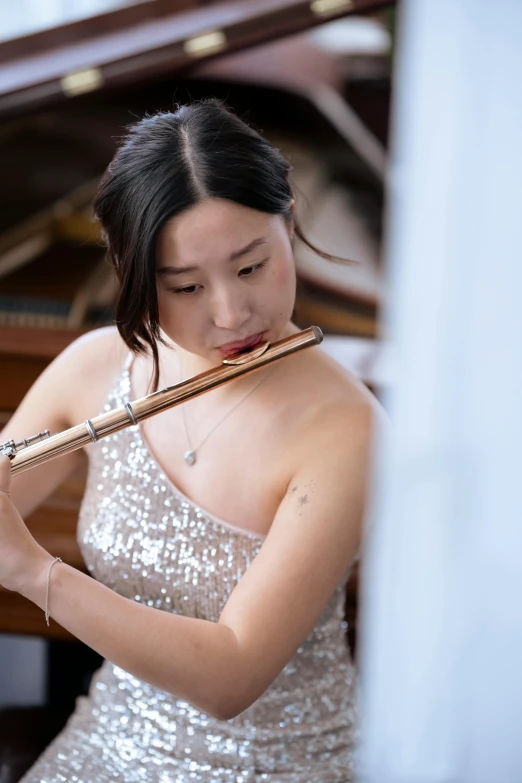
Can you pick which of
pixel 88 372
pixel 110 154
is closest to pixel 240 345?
pixel 88 372

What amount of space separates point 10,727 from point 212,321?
0.74 metres

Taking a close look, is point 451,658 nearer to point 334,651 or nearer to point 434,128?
point 434,128

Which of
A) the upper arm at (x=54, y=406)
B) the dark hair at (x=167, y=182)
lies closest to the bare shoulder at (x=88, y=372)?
the upper arm at (x=54, y=406)

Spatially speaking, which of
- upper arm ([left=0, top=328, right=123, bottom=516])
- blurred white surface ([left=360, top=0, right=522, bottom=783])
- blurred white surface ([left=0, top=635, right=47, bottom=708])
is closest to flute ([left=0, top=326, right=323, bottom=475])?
upper arm ([left=0, top=328, right=123, bottom=516])

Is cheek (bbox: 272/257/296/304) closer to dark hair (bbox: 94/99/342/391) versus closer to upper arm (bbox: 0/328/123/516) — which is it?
dark hair (bbox: 94/99/342/391)

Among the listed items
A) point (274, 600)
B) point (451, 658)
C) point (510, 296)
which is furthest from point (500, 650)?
point (274, 600)

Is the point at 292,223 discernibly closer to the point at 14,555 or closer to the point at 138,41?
the point at 14,555

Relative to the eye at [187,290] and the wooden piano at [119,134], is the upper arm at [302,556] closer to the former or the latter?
the eye at [187,290]

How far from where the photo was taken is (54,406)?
1207 millimetres

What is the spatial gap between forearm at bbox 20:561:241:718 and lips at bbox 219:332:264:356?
0.87ft

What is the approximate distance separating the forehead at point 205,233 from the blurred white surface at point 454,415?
417 mm

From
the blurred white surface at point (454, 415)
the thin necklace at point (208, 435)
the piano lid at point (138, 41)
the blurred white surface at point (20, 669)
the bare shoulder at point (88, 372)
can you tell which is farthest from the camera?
the blurred white surface at point (20, 669)

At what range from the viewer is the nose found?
0.91 m

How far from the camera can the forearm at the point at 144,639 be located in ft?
2.89
